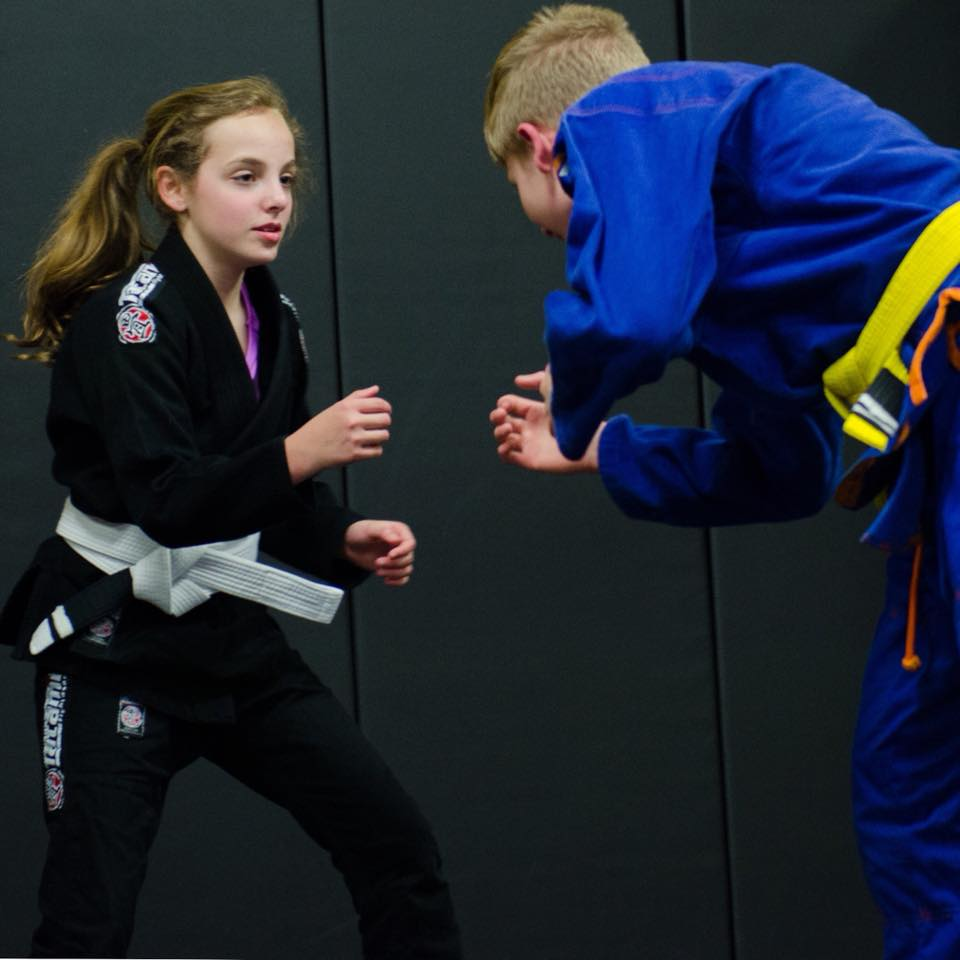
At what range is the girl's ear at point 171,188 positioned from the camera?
109 inches

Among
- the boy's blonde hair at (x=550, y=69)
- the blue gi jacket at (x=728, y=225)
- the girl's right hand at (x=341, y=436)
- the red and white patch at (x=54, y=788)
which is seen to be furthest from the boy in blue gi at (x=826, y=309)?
the red and white patch at (x=54, y=788)

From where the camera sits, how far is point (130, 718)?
256 centimetres

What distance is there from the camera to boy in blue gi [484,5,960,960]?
6.24 feet

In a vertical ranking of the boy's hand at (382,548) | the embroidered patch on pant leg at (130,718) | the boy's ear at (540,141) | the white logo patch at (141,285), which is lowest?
the embroidered patch on pant leg at (130,718)

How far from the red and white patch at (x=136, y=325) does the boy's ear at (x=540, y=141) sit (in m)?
0.68

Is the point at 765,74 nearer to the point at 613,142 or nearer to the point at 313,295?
the point at 613,142

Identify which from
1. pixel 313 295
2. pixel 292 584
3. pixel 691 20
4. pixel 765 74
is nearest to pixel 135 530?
pixel 292 584

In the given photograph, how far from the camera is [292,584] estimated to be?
8.78 feet

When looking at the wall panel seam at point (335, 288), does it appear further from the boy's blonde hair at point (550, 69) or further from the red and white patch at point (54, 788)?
the boy's blonde hair at point (550, 69)

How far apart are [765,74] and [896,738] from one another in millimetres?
790

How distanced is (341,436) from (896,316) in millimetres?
846

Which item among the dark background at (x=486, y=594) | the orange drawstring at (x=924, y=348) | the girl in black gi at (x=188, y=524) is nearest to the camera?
the orange drawstring at (x=924, y=348)

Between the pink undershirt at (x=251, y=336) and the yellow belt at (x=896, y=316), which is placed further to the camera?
the pink undershirt at (x=251, y=336)

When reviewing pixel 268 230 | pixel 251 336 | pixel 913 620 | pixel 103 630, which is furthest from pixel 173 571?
pixel 913 620
